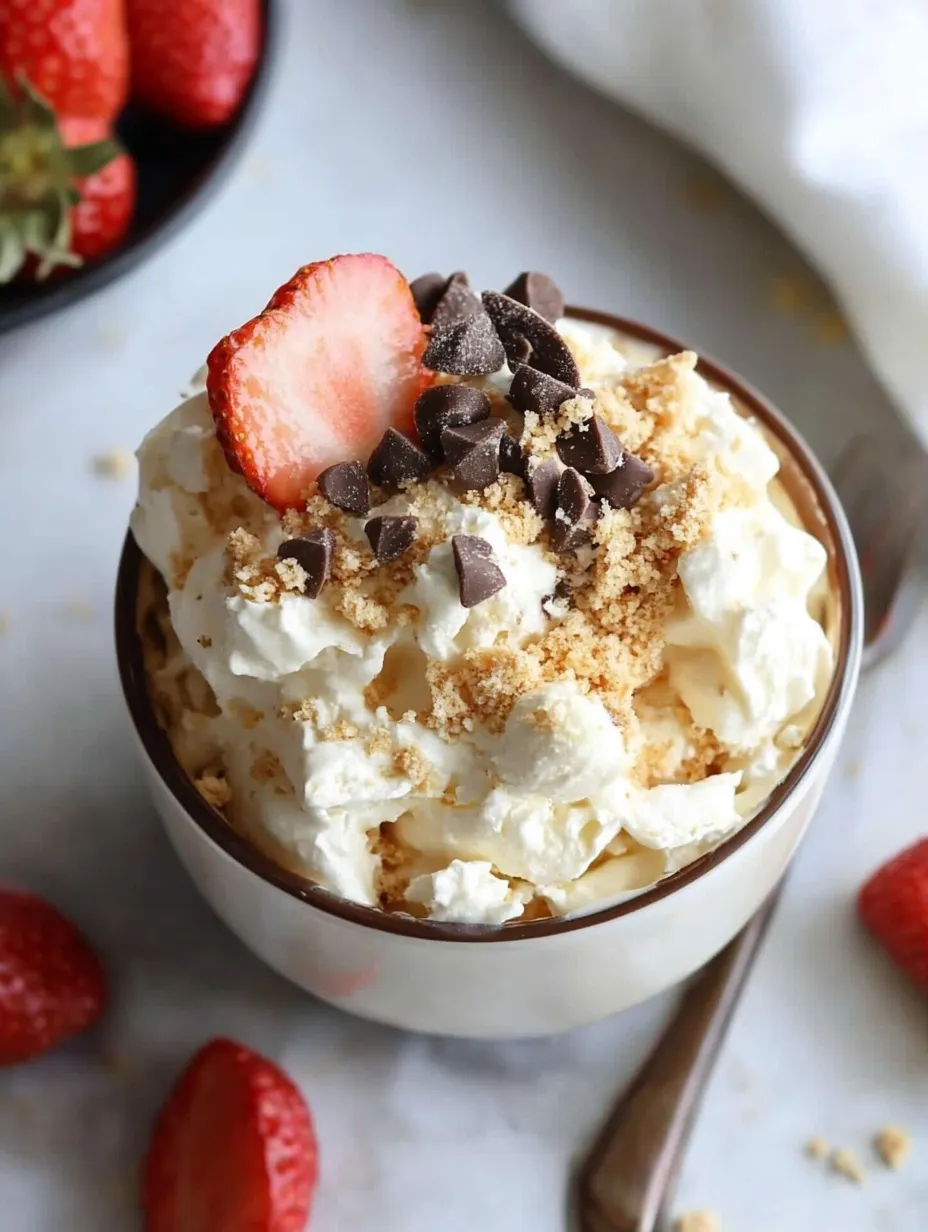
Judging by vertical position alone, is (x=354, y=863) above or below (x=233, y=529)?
below

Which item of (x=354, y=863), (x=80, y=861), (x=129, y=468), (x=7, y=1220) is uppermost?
(x=354, y=863)

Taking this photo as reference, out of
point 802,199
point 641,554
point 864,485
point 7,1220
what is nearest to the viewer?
point 641,554

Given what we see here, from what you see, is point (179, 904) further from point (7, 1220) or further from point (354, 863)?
point (354, 863)

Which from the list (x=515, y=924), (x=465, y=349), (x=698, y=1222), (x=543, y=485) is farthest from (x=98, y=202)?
(x=698, y=1222)

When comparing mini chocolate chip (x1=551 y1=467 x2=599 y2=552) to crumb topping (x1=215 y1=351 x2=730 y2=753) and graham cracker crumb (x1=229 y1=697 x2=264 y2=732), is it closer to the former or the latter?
crumb topping (x1=215 y1=351 x2=730 y2=753)

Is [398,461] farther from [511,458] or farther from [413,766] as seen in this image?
[413,766]

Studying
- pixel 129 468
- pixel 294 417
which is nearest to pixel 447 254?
pixel 129 468

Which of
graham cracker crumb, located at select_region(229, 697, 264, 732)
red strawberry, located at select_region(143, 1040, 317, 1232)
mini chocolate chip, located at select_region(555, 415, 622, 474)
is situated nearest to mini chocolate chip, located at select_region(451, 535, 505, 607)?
mini chocolate chip, located at select_region(555, 415, 622, 474)
